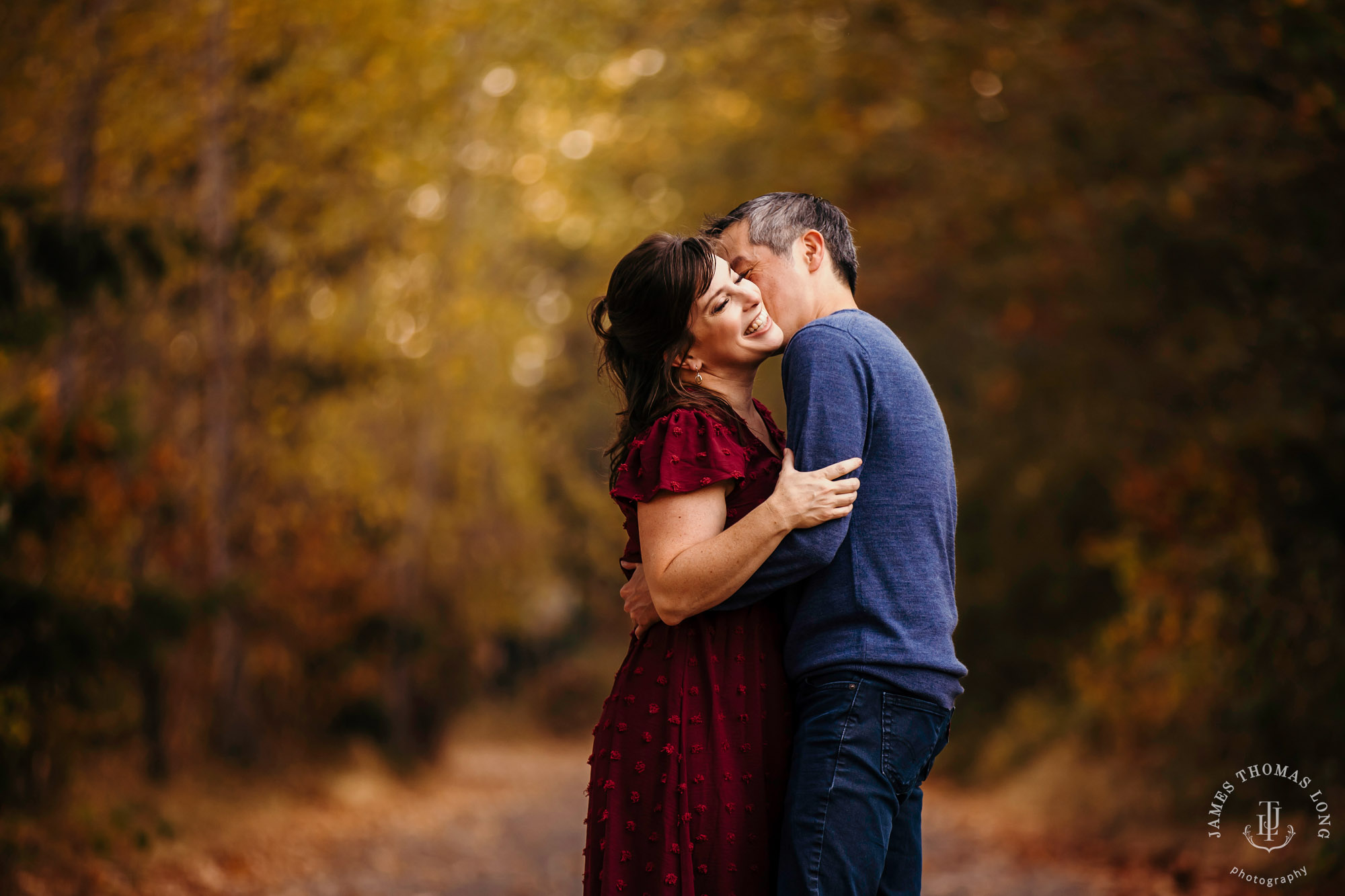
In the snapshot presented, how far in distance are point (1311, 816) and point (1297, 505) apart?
1.56 meters

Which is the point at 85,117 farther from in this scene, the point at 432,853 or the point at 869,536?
the point at 869,536

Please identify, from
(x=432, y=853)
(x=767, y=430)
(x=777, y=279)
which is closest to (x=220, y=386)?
(x=432, y=853)

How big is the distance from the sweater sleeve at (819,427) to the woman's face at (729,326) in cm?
16

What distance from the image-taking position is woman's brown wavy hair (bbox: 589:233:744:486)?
8.09 ft

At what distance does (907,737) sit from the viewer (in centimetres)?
229

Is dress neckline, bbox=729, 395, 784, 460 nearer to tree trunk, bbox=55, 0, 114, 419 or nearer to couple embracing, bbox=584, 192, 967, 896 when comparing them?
couple embracing, bbox=584, 192, 967, 896

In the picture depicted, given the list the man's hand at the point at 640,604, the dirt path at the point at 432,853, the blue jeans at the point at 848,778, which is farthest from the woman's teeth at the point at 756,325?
the dirt path at the point at 432,853

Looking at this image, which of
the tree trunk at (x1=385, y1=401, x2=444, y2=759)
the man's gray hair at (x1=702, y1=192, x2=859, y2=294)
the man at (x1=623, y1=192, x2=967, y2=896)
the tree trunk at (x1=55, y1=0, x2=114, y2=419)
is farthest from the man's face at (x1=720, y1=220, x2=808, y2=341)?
the tree trunk at (x1=385, y1=401, x2=444, y2=759)

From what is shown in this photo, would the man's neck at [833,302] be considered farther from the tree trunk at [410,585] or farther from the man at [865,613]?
the tree trunk at [410,585]

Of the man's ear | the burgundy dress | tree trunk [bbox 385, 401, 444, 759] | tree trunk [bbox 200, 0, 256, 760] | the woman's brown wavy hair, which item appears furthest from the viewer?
tree trunk [bbox 385, 401, 444, 759]

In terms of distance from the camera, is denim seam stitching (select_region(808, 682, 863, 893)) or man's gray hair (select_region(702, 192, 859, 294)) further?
Result: man's gray hair (select_region(702, 192, 859, 294))

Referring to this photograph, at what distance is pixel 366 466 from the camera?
11539 millimetres

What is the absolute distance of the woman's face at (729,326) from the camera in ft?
8.14

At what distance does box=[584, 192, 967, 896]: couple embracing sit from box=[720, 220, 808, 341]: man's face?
0.13 ft
